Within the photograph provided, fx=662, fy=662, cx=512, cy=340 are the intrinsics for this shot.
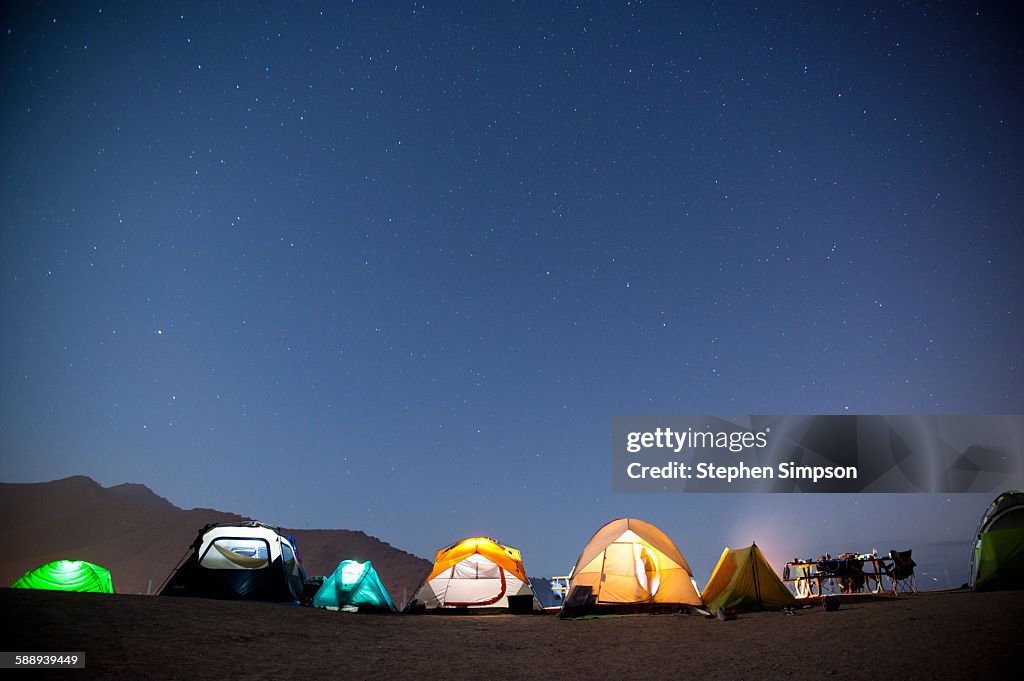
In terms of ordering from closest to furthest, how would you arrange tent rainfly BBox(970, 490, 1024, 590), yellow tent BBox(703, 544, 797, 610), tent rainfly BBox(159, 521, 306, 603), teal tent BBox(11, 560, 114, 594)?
tent rainfly BBox(970, 490, 1024, 590) < yellow tent BBox(703, 544, 797, 610) < tent rainfly BBox(159, 521, 306, 603) < teal tent BBox(11, 560, 114, 594)

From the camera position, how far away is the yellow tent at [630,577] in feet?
47.6

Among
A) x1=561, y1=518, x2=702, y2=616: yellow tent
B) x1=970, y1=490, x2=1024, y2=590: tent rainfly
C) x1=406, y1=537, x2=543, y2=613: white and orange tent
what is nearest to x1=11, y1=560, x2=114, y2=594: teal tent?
x1=406, y1=537, x2=543, y2=613: white and orange tent

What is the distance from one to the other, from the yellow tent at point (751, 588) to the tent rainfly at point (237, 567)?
1002 cm

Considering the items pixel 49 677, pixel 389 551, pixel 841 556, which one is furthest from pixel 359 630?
pixel 389 551

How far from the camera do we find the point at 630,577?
14945 mm

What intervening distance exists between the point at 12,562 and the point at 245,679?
80.6 meters

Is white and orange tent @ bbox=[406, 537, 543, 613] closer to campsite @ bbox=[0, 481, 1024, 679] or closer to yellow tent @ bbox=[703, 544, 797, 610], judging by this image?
campsite @ bbox=[0, 481, 1024, 679]

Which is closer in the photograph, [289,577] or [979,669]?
[979,669]

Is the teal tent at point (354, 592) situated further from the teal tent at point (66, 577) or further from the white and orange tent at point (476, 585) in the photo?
the teal tent at point (66, 577)

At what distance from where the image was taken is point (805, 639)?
9.48m

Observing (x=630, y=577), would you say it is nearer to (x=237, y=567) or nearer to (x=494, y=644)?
(x=494, y=644)

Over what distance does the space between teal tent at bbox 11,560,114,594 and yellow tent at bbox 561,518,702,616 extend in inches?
446

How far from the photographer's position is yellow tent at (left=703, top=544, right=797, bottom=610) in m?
14.3

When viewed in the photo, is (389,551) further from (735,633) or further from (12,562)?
(735,633)
